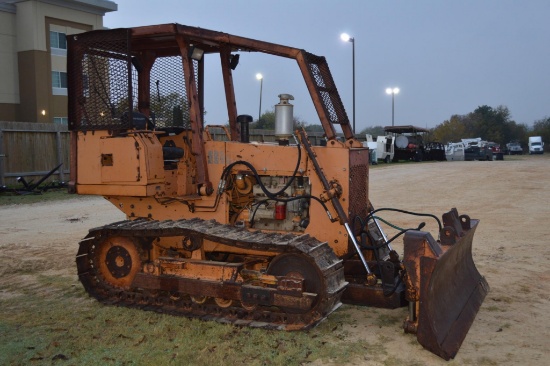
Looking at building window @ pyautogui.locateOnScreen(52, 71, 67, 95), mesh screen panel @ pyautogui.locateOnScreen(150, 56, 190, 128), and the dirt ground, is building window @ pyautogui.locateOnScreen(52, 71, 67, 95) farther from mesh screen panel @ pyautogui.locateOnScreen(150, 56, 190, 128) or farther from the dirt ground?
mesh screen panel @ pyautogui.locateOnScreen(150, 56, 190, 128)

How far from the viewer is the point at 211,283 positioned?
5.64 m

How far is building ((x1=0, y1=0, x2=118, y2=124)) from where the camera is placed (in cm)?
3291

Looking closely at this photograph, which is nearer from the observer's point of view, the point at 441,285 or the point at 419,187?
the point at 441,285

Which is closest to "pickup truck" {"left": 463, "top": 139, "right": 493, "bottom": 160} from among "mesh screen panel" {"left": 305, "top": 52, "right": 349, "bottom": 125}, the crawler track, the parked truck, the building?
the parked truck

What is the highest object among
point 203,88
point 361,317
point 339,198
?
point 203,88

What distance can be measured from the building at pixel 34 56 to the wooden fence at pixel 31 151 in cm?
1430

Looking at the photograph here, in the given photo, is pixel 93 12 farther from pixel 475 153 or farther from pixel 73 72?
pixel 73 72

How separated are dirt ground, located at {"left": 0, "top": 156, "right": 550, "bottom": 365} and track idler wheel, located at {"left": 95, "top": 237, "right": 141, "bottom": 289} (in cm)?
138

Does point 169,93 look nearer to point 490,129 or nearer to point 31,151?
point 31,151

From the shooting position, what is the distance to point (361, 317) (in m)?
5.94

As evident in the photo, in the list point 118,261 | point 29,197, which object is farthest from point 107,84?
point 29,197

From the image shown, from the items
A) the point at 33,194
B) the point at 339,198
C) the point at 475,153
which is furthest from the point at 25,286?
the point at 475,153

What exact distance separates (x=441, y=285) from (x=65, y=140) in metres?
18.1

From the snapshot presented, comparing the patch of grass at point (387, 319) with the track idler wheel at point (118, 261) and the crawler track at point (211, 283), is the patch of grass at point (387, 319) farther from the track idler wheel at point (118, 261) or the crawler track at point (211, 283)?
the track idler wheel at point (118, 261)
